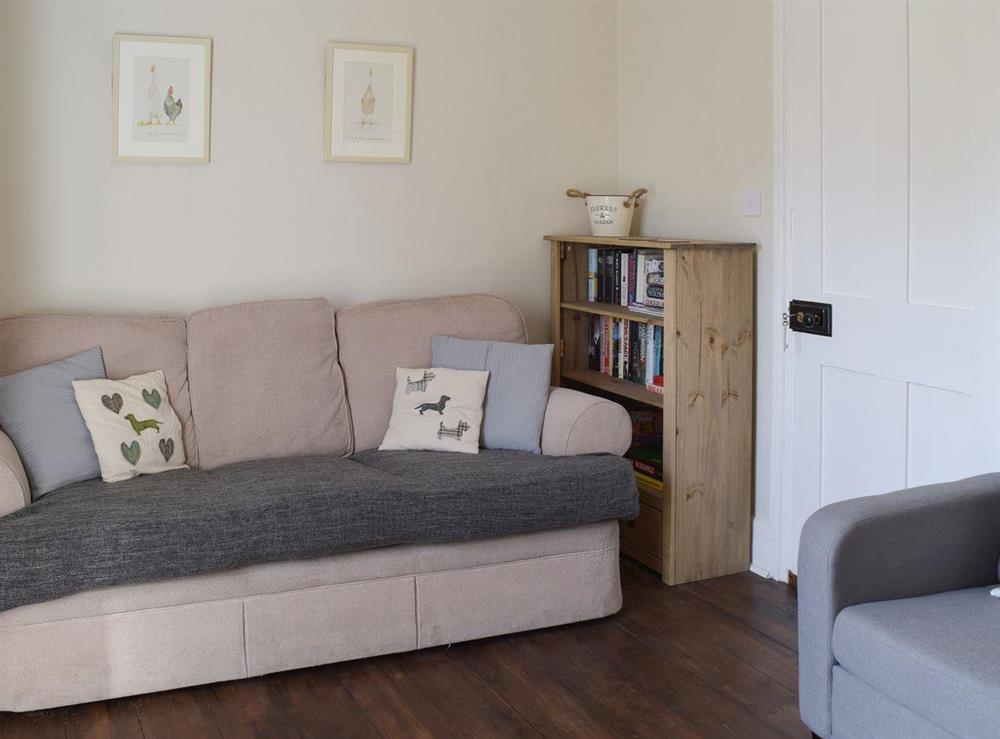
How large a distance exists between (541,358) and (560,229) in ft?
3.11

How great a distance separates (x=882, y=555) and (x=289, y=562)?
159cm

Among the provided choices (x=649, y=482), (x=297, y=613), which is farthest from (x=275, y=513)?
(x=649, y=482)

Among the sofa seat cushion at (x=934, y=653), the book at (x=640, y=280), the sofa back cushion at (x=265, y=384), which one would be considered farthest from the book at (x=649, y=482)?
the sofa seat cushion at (x=934, y=653)

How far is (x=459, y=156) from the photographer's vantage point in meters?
4.39

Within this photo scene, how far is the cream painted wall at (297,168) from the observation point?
3.82 m

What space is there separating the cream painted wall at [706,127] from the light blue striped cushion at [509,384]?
780mm

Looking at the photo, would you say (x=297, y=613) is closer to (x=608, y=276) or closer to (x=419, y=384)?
(x=419, y=384)

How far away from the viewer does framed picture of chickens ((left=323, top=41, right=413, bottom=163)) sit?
415 centimetres

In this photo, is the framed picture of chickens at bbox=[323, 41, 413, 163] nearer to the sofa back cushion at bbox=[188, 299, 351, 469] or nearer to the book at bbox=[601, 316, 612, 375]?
the sofa back cushion at bbox=[188, 299, 351, 469]

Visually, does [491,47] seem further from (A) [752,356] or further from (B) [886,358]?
(B) [886,358]

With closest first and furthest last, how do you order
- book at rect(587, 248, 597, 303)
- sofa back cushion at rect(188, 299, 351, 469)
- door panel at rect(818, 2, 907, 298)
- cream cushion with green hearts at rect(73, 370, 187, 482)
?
1. door panel at rect(818, 2, 907, 298)
2. cream cushion with green hearts at rect(73, 370, 187, 482)
3. sofa back cushion at rect(188, 299, 351, 469)
4. book at rect(587, 248, 597, 303)

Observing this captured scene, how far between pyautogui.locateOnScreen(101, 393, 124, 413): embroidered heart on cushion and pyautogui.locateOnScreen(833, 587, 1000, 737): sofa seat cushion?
7.37 feet

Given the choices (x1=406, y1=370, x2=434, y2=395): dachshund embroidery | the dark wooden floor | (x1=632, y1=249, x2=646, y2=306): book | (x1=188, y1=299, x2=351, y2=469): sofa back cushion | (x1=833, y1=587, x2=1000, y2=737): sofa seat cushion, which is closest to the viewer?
(x1=833, y1=587, x2=1000, y2=737): sofa seat cushion

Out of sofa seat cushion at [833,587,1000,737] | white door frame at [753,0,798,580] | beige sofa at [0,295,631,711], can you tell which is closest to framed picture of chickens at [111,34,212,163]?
beige sofa at [0,295,631,711]
